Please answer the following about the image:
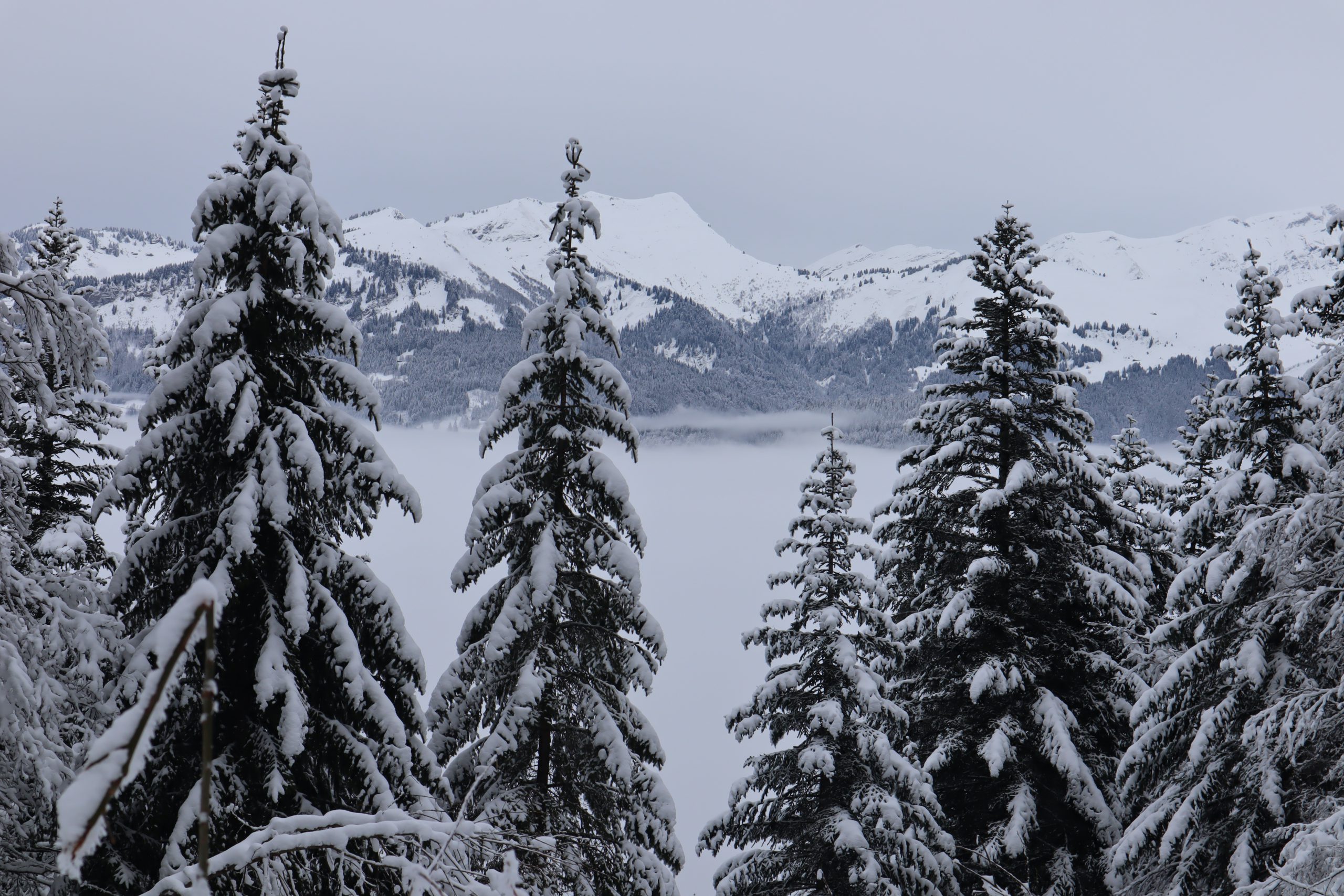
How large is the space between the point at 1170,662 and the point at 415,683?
995 cm

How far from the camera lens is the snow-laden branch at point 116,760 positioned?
1.37 metres

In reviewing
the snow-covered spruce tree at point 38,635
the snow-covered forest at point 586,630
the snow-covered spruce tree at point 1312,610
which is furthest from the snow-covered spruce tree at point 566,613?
the snow-covered spruce tree at point 1312,610

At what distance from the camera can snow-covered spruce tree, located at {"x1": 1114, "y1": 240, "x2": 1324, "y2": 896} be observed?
1062cm

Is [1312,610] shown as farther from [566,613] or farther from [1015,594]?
[566,613]

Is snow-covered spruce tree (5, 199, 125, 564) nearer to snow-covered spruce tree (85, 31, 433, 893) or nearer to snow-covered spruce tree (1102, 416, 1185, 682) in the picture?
snow-covered spruce tree (85, 31, 433, 893)

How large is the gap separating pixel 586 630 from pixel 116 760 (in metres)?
10.4

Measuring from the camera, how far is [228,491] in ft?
27.6

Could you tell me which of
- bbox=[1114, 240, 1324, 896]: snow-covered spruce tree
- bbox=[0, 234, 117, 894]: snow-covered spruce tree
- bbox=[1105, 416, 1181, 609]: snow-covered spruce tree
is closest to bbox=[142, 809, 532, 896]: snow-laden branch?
bbox=[0, 234, 117, 894]: snow-covered spruce tree

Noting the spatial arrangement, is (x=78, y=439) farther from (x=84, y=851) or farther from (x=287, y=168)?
(x=84, y=851)

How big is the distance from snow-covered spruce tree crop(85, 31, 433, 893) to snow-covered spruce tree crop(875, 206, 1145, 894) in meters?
8.44

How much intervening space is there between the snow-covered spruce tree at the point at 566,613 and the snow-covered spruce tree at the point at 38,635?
4.72 m

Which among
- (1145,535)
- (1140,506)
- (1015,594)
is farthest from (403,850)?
(1140,506)

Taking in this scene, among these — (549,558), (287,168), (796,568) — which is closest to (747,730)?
(796,568)

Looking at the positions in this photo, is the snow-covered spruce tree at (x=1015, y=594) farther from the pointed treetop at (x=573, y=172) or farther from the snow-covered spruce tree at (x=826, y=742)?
the pointed treetop at (x=573, y=172)
